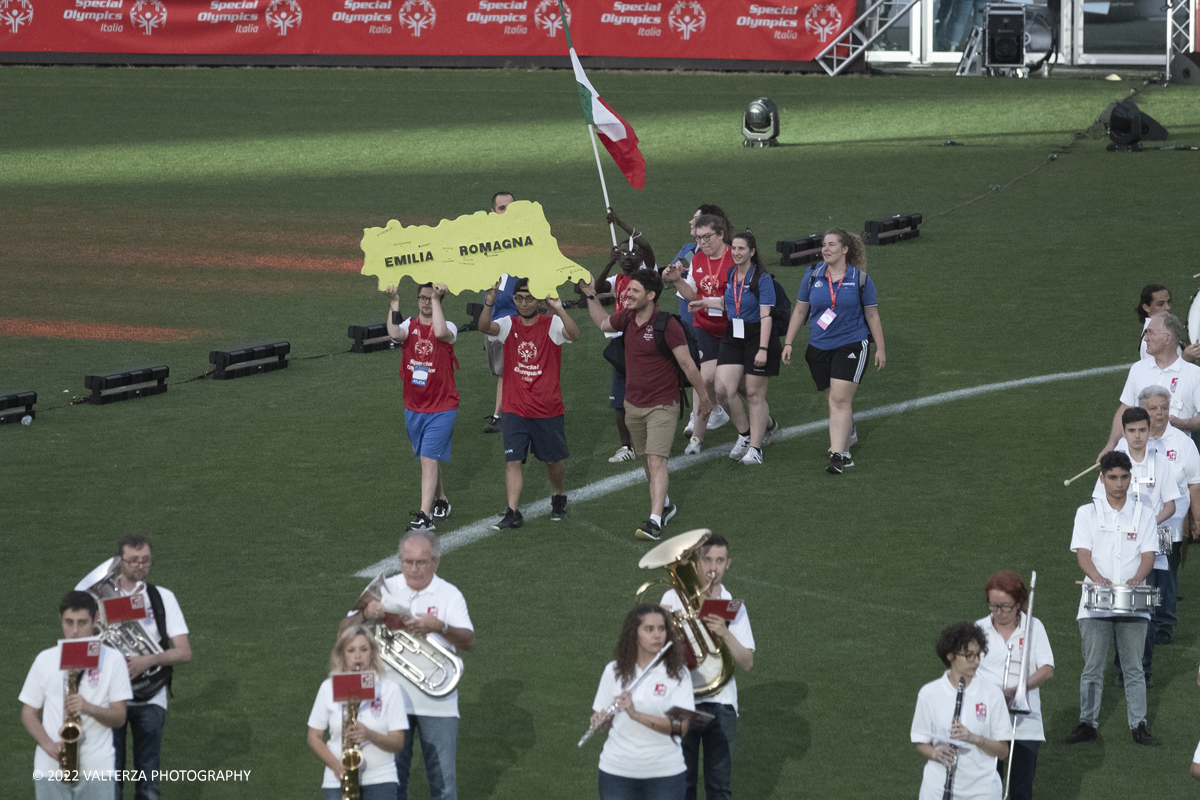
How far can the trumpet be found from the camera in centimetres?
745

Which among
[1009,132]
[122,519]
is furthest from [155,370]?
[1009,132]

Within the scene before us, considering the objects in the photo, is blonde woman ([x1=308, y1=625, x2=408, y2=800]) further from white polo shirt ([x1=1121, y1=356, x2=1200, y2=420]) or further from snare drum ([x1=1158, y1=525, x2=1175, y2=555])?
white polo shirt ([x1=1121, y1=356, x2=1200, y2=420])

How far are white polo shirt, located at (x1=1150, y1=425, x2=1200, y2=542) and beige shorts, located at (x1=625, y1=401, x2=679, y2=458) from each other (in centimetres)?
370

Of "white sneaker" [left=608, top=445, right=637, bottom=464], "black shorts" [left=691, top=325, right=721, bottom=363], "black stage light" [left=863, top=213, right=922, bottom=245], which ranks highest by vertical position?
"black stage light" [left=863, top=213, right=922, bottom=245]

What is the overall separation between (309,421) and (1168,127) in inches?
851

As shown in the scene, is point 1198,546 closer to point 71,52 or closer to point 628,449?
point 628,449

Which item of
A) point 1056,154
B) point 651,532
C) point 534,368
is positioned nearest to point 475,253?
point 534,368

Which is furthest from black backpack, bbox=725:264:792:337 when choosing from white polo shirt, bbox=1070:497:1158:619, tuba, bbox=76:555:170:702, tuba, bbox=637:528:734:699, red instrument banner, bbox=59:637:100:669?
red instrument banner, bbox=59:637:100:669

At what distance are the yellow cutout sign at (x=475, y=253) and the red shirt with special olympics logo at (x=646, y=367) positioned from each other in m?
1.15

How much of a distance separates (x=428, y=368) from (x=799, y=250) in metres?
11.0

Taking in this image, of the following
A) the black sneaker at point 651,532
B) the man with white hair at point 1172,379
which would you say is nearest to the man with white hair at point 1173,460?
the man with white hair at point 1172,379

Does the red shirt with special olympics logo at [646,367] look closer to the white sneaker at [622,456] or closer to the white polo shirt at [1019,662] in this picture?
the white sneaker at [622,456]

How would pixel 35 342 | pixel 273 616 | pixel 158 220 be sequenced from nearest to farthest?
pixel 273 616, pixel 35 342, pixel 158 220

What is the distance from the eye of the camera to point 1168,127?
3141 cm
